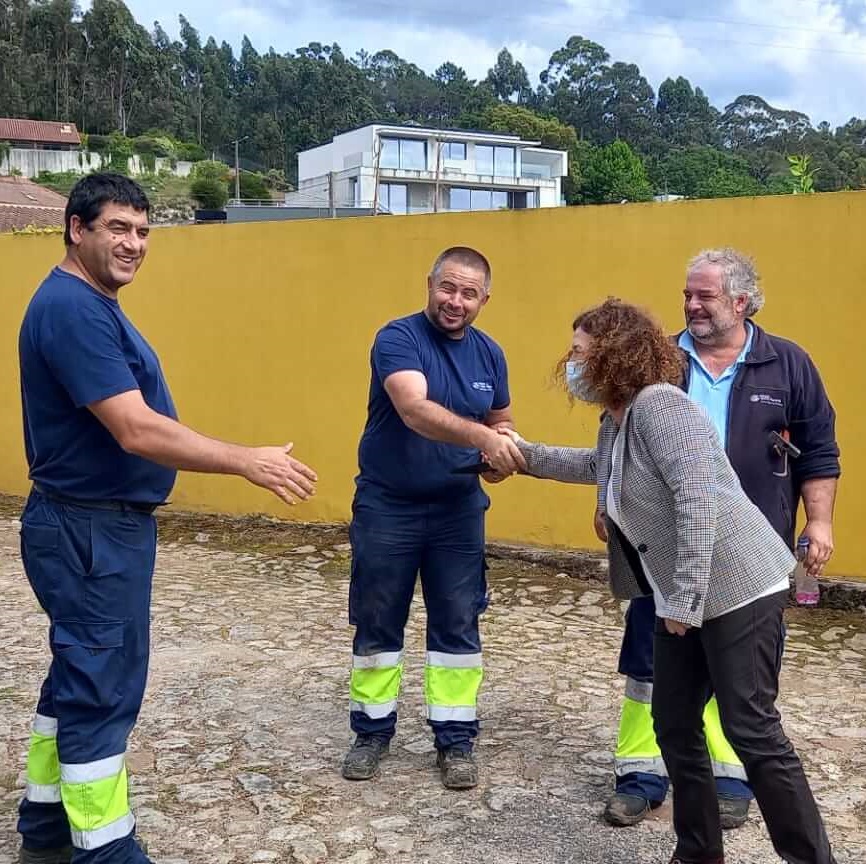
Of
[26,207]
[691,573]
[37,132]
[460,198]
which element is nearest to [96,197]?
[691,573]

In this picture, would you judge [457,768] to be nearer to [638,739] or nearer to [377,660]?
[377,660]

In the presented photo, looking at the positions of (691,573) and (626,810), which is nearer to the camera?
(691,573)

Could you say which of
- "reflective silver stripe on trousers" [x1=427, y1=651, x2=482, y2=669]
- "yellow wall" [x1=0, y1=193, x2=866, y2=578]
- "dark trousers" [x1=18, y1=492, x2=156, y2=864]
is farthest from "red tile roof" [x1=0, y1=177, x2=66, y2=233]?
"dark trousers" [x1=18, y1=492, x2=156, y2=864]

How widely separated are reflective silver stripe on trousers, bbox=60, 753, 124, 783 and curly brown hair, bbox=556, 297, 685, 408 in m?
1.75

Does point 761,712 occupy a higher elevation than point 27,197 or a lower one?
lower

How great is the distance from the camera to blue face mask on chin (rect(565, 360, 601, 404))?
2998 millimetres

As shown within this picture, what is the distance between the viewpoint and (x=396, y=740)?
4.29 metres

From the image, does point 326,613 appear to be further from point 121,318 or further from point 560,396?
point 121,318

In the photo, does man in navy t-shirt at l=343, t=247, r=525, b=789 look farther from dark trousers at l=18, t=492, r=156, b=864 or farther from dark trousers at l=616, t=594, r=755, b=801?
dark trousers at l=18, t=492, r=156, b=864

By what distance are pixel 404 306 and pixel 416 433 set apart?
3846 mm

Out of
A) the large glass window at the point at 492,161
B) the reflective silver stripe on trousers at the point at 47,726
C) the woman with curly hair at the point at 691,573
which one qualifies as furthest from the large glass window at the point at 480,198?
the reflective silver stripe on trousers at the point at 47,726

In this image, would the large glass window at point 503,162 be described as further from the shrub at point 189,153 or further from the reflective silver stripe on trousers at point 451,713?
the reflective silver stripe on trousers at point 451,713

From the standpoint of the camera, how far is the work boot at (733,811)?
3498mm

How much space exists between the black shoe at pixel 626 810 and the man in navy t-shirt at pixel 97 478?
5.15 ft
